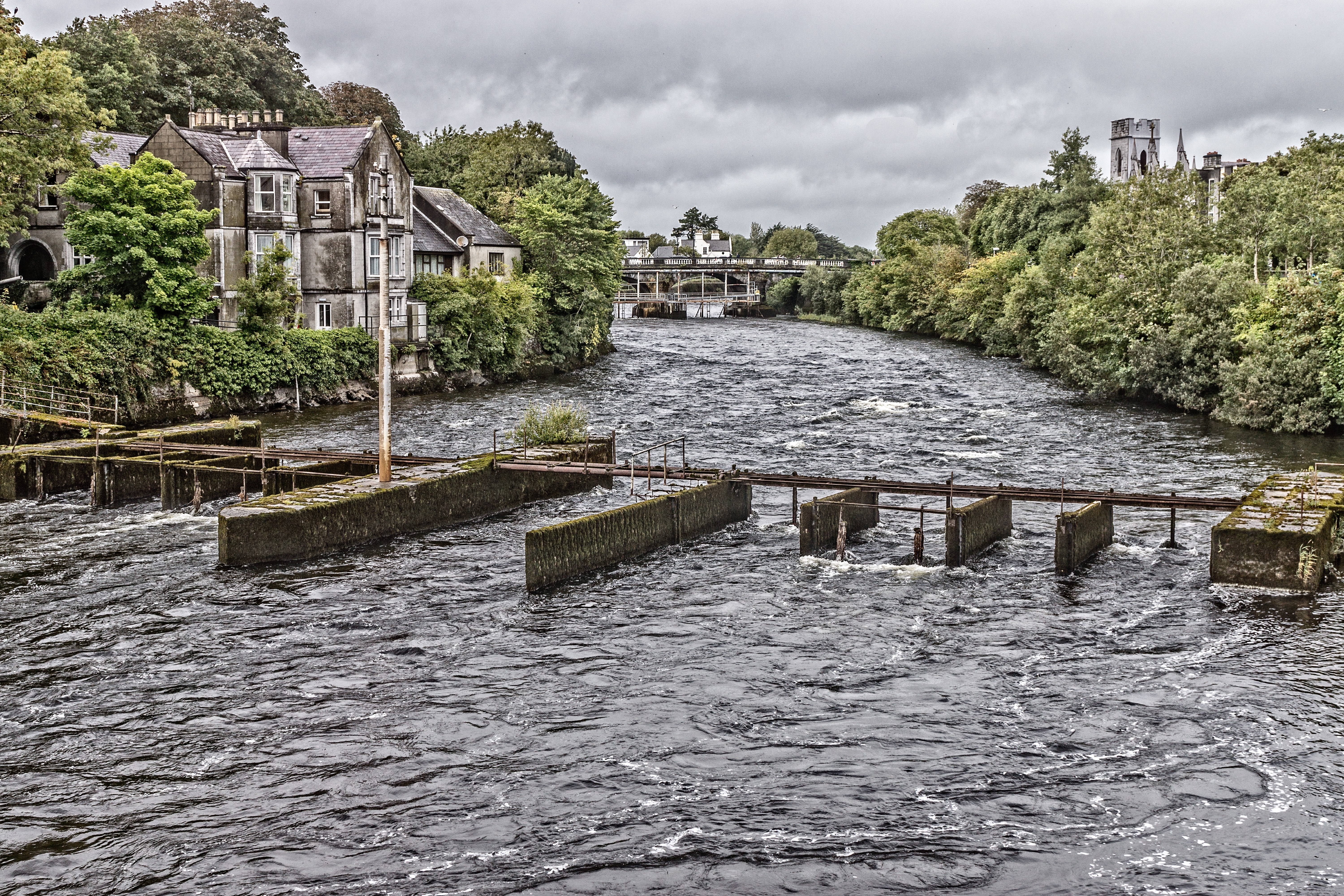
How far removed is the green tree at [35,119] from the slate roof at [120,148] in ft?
26.5

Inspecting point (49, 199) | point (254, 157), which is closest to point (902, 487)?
point (254, 157)

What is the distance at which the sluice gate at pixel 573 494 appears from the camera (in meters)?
27.1

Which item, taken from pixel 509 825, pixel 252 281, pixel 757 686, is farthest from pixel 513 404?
pixel 509 825

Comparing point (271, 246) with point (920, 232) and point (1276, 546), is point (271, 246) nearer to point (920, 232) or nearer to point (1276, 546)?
point (1276, 546)

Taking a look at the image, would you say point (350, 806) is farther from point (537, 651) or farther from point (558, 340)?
point (558, 340)

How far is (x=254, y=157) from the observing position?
6400 cm

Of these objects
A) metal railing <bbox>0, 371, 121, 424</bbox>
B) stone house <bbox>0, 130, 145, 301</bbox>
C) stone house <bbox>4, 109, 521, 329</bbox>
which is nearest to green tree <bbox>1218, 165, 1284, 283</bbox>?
stone house <bbox>4, 109, 521, 329</bbox>

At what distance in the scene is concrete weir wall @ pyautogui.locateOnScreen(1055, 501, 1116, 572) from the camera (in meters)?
28.0

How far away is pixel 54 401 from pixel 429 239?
121 ft

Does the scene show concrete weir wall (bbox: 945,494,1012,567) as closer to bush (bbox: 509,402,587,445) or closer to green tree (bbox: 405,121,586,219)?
bush (bbox: 509,402,587,445)

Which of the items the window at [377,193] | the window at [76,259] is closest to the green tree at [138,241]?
the window at [76,259]

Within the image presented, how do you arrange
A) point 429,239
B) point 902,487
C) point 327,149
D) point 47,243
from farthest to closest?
point 429,239, point 327,149, point 47,243, point 902,487

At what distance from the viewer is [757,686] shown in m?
21.2

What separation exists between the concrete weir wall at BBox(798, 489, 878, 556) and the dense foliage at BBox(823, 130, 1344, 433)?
28.2 m
